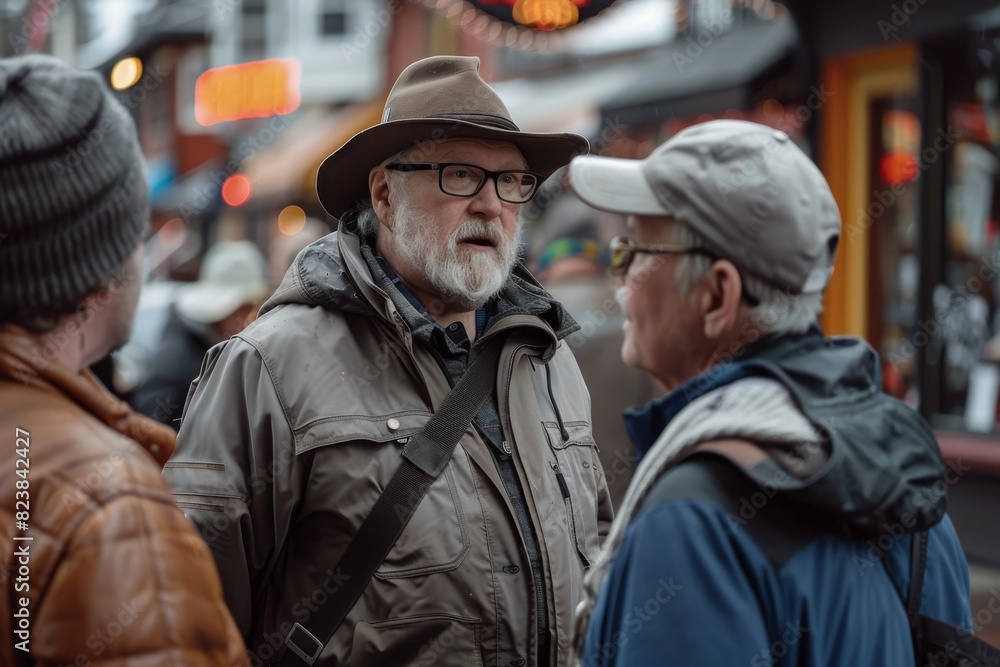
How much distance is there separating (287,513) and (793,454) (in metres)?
1.34

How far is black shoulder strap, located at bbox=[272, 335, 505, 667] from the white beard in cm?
37

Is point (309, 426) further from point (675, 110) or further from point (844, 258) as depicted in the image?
point (675, 110)

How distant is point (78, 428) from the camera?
149 centimetres

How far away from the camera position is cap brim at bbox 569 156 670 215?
1.86 meters

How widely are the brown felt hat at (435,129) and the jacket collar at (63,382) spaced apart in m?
1.51

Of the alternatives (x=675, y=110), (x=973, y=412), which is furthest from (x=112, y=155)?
(x=675, y=110)

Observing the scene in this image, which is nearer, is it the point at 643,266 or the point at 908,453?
the point at 908,453

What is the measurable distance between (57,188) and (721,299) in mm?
1037

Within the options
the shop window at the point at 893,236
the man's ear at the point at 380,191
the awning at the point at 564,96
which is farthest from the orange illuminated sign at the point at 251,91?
the man's ear at the point at 380,191

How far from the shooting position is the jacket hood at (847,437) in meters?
1.61

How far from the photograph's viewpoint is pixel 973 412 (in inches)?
267

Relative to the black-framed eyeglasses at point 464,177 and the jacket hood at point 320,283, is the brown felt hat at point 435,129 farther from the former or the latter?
the jacket hood at point 320,283

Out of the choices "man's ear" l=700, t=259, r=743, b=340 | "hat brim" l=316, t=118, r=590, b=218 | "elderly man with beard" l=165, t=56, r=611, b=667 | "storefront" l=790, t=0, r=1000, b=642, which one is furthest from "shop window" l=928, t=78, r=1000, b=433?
"man's ear" l=700, t=259, r=743, b=340

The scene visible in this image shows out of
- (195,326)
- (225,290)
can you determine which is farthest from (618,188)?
(225,290)
